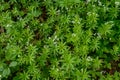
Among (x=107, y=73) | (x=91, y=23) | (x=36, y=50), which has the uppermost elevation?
(x=91, y=23)

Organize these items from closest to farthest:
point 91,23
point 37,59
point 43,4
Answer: point 37,59
point 91,23
point 43,4

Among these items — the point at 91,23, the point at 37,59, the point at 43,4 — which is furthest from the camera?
the point at 43,4

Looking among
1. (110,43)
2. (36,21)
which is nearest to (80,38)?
(110,43)

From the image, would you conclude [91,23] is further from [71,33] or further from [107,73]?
[107,73]

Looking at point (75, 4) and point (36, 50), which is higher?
point (75, 4)

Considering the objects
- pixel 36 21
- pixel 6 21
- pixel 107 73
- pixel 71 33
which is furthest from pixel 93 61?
pixel 6 21

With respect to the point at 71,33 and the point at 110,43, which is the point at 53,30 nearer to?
the point at 71,33

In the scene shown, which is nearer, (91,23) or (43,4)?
(91,23)
